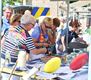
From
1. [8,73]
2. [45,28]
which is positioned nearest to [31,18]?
[45,28]

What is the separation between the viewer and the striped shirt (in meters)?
3.89

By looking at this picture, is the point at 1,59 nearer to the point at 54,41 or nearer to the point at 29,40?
the point at 29,40

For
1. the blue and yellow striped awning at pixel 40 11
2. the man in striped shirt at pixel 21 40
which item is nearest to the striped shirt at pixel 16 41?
the man in striped shirt at pixel 21 40

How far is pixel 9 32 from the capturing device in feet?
12.9

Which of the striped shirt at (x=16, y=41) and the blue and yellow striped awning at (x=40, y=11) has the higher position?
the blue and yellow striped awning at (x=40, y=11)

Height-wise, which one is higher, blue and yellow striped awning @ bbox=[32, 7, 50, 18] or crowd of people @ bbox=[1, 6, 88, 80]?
blue and yellow striped awning @ bbox=[32, 7, 50, 18]

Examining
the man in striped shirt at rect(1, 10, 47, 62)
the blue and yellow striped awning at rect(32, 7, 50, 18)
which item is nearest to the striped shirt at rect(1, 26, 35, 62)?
the man in striped shirt at rect(1, 10, 47, 62)

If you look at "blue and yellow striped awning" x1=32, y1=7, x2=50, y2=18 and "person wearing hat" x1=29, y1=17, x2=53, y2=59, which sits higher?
"blue and yellow striped awning" x1=32, y1=7, x2=50, y2=18

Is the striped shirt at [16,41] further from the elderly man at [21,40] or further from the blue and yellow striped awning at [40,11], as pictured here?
the blue and yellow striped awning at [40,11]

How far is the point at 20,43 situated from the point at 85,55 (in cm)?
83

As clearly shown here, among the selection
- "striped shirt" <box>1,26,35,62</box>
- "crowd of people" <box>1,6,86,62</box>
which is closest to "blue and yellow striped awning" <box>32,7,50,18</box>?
"crowd of people" <box>1,6,86,62</box>

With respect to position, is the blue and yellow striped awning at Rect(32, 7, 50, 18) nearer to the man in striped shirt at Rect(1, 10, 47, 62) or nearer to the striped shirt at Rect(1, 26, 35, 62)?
the man in striped shirt at Rect(1, 10, 47, 62)

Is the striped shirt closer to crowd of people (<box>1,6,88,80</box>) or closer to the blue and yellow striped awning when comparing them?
crowd of people (<box>1,6,88,80</box>)

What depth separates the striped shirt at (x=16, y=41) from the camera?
12.8 ft
